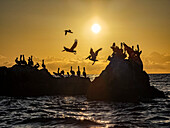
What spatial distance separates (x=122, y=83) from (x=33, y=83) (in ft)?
75.7

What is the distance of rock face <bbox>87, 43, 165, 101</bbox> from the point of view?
29.3m

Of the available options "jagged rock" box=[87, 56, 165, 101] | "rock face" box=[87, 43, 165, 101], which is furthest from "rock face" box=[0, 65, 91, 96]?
"jagged rock" box=[87, 56, 165, 101]

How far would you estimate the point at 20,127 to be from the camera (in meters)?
14.8

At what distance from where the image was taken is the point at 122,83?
96.8 feet

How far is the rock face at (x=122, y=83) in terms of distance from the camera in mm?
29297

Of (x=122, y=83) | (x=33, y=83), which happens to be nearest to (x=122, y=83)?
(x=122, y=83)

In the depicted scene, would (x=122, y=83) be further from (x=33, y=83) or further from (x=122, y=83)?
(x=33, y=83)

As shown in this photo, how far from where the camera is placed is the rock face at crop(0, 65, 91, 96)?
44375 millimetres

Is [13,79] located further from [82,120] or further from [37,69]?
[82,120]

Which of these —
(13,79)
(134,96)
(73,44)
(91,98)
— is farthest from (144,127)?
(13,79)

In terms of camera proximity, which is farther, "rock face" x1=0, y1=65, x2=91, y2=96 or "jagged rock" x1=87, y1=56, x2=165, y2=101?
"rock face" x1=0, y1=65, x2=91, y2=96

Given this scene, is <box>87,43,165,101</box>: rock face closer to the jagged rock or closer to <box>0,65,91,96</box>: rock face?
the jagged rock

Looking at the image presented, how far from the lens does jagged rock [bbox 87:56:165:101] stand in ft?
96.1

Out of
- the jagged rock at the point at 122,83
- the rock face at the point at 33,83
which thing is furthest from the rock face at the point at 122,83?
the rock face at the point at 33,83
